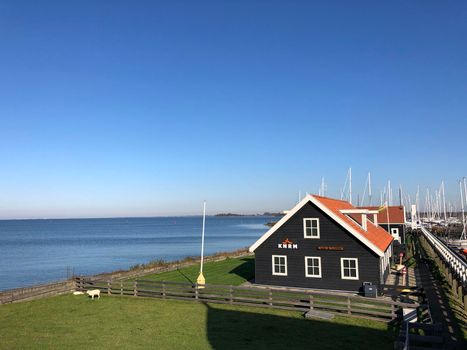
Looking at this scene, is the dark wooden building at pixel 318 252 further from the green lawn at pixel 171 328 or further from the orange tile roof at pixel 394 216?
the orange tile roof at pixel 394 216

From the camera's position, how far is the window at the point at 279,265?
96.3 feet

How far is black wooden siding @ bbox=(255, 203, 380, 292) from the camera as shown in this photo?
27062 millimetres

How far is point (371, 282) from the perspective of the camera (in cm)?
2669

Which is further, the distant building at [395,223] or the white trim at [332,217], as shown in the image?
the distant building at [395,223]

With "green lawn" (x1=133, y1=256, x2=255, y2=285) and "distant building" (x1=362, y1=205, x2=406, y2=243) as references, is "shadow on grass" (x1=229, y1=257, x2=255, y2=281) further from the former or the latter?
"distant building" (x1=362, y1=205, x2=406, y2=243)

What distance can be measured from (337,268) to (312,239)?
8.41 feet

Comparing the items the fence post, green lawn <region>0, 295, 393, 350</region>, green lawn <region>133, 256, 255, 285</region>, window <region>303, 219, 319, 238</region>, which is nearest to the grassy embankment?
green lawn <region>0, 295, 393, 350</region>

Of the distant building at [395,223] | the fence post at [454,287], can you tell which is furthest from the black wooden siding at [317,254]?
the distant building at [395,223]

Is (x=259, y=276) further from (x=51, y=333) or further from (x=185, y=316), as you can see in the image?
(x=51, y=333)

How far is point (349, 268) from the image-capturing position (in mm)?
27531

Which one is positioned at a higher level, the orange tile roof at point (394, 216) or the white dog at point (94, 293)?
the orange tile roof at point (394, 216)

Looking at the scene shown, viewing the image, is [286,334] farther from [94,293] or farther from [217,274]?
[217,274]

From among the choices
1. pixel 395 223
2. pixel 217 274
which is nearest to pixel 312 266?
pixel 217 274

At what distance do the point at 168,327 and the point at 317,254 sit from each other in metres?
13.6
